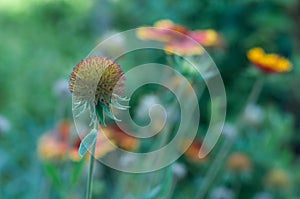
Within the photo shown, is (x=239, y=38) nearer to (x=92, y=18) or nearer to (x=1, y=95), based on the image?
(x=92, y=18)

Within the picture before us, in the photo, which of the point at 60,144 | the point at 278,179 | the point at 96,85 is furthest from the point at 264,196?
the point at 96,85

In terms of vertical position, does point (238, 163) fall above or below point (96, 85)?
above

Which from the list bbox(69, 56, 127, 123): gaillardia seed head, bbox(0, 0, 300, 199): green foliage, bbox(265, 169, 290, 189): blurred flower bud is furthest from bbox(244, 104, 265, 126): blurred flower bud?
bbox(69, 56, 127, 123): gaillardia seed head

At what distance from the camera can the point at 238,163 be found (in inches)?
53.8

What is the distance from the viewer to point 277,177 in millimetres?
1473

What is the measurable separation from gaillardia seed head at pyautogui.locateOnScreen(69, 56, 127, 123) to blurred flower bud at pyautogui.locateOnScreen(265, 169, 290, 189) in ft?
3.07

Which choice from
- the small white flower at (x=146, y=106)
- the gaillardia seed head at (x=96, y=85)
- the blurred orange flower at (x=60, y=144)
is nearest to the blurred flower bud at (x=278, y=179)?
the small white flower at (x=146, y=106)

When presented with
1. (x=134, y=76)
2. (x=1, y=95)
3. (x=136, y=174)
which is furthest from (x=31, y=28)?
(x=136, y=174)

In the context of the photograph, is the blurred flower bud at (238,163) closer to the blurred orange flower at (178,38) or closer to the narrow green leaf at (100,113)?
the blurred orange flower at (178,38)

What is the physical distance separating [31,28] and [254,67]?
5.80 feet

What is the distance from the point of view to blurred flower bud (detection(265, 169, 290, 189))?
4.80 feet

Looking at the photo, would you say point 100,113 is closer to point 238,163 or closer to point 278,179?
point 238,163

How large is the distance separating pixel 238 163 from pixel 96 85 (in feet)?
2.70

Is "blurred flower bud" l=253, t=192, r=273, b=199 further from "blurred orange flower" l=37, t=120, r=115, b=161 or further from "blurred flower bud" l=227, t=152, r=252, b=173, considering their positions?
"blurred orange flower" l=37, t=120, r=115, b=161
